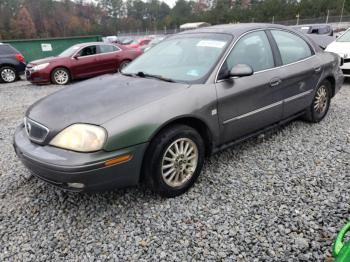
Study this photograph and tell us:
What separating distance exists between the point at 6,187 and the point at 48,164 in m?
1.20

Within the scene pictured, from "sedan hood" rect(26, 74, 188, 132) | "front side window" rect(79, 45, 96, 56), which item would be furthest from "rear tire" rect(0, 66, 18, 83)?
"sedan hood" rect(26, 74, 188, 132)

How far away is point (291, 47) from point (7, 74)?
34.0 ft

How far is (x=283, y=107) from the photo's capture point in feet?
12.1

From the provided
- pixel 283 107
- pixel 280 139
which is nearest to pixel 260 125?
pixel 283 107

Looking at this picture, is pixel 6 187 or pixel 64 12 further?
pixel 64 12

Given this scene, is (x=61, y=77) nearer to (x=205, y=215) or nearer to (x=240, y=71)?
(x=240, y=71)

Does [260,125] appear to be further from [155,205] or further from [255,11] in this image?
[255,11]

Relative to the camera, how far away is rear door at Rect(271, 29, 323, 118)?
3.67 meters

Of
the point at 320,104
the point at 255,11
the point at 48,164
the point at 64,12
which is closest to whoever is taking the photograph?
the point at 48,164

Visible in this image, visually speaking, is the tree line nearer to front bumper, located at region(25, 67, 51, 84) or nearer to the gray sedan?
front bumper, located at region(25, 67, 51, 84)

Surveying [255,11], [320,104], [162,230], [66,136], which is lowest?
[162,230]

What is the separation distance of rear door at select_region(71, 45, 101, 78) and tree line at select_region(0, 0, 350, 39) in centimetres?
3658

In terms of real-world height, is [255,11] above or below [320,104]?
above

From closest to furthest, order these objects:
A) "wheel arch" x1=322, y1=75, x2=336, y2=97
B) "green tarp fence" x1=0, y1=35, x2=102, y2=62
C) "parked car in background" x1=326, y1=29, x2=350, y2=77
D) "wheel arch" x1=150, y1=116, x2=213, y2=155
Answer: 1. "wheel arch" x1=150, y1=116, x2=213, y2=155
2. "wheel arch" x1=322, y1=75, x2=336, y2=97
3. "parked car in background" x1=326, y1=29, x2=350, y2=77
4. "green tarp fence" x1=0, y1=35, x2=102, y2=62
